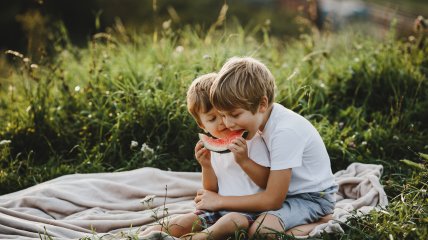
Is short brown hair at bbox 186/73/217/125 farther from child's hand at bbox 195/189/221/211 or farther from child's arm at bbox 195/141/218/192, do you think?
child's hand at bbox 195/189/221/211

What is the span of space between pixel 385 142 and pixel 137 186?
221cm

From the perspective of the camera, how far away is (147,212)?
452 cm

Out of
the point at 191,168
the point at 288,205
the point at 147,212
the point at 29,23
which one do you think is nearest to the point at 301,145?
the point at 288,205

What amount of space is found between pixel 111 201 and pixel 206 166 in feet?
3.45

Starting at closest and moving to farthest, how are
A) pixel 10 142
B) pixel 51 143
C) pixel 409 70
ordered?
pixel 10 142 → pixel 51 143 → pixel 409 70

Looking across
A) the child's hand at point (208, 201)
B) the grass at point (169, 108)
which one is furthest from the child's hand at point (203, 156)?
the grass at point (169, 108)

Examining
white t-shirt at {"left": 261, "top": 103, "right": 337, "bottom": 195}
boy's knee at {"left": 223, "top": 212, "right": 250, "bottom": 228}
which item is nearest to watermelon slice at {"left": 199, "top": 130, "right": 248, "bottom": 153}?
white t-shirt at {"left": 261, "top": 103, "right": 337, "bottom": 195}

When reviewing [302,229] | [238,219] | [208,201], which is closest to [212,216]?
[208,201]

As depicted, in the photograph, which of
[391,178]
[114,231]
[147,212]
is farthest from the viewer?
[391,178]

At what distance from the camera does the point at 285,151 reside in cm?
371

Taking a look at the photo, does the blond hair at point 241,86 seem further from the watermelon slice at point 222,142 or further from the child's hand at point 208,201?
the child's hand at point 208,201

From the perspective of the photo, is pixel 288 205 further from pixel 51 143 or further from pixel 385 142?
pixel 51 143

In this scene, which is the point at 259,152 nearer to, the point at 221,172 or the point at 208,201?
the point at 221,172

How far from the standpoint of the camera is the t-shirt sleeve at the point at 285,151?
3707 millimetres
